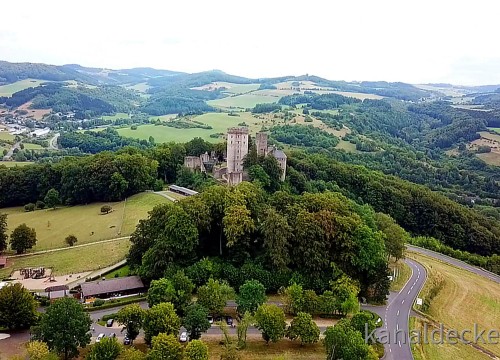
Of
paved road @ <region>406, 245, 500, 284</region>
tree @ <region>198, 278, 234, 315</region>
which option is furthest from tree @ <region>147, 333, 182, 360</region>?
paved road @ <region>406, 245, 500, 284</region>

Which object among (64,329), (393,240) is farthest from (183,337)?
(393,240)

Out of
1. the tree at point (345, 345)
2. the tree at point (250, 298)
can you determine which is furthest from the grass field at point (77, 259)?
the tree at point (345, 345)

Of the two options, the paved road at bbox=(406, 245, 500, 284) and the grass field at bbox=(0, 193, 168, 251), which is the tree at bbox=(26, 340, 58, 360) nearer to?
the grass field at bbox=(0, 193, 168, 251)

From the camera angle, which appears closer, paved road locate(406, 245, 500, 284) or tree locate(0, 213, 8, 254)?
tree locate(0, 213, 8, 254)

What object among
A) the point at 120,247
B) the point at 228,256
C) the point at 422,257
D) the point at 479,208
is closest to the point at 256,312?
the point at 228,256

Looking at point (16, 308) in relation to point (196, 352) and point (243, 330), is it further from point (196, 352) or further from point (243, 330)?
point (243, 330)
